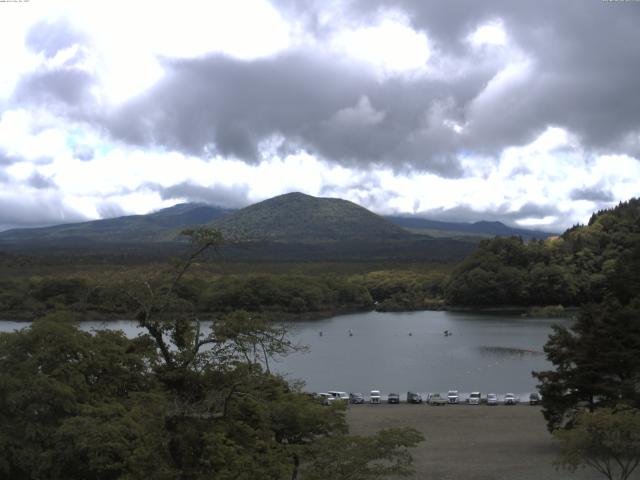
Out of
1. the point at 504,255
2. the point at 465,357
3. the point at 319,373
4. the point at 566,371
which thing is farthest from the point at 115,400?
the point at 504,255

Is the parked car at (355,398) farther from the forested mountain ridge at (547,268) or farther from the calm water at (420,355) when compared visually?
the forested mountain ridge at (547,268)

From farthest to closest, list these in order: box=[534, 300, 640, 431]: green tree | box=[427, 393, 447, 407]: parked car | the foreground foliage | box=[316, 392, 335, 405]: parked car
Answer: box=[427, 393, 447, 407]: parked car
box=[316, 392, 335, 405]: parked car
box=[534, 300, 640, 431]: green tree
the foreground foliage

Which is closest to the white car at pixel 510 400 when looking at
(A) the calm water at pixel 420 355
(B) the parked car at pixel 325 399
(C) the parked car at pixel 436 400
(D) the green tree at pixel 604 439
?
(C) the parked car at pixel 436 400

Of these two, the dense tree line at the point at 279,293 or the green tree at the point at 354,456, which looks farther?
the dense tree line at the point at 279,293

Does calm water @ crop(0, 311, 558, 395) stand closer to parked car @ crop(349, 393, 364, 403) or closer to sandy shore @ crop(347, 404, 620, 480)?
parked car @ crop(349, 393, 364, 403)

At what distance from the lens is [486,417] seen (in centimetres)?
2694

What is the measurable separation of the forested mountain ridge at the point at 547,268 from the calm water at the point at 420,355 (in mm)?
12576

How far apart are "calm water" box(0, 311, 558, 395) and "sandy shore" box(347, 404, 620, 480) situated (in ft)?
16.5

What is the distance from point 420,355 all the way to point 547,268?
138 feet

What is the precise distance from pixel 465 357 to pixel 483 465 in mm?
28009

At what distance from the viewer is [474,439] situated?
22.8m

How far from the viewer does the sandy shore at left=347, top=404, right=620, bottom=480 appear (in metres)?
18.2

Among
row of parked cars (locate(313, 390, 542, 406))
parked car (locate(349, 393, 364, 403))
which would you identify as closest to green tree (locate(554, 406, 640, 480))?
row of parked cars (locate(313, 390, 542, 406))

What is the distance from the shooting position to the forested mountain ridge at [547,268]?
82.6 meters
